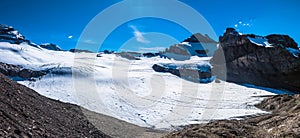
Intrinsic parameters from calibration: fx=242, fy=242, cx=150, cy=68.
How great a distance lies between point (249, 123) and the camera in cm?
1041

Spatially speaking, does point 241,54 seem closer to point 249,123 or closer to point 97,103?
point 97,103

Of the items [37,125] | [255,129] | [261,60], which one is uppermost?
[261,60]

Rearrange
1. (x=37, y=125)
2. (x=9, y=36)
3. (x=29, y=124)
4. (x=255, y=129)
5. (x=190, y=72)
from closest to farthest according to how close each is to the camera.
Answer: (x=255, y=129) < (x=29, y=124) < (x=37, y=125) < (x=190, y=72) < (x=9, y=36)

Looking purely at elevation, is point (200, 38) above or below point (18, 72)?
above

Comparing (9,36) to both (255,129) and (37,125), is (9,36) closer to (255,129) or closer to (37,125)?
(37,125)

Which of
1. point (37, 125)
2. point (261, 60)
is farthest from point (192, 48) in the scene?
point (37, 125)

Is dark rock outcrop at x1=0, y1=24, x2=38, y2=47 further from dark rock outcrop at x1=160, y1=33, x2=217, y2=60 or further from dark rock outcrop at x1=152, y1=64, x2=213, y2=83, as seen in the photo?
dark rock outcrop at x1=160, y1=33, x2=217, y2=60

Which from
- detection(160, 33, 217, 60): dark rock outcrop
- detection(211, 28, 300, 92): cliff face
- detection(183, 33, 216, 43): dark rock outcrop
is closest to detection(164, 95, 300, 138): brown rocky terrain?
detection(211, 28, 300, 92): cliff face

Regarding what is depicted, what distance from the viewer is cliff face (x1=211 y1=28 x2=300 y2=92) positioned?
54688mm

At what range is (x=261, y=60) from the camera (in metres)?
61.1

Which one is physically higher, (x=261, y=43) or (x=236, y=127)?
(x=261, y=43)

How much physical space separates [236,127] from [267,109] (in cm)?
2308

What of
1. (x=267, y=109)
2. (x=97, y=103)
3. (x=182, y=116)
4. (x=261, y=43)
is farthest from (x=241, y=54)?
(x=97, y=103)

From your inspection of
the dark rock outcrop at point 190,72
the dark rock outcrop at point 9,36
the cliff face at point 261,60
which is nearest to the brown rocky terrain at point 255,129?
the cliff face at point 261,60
